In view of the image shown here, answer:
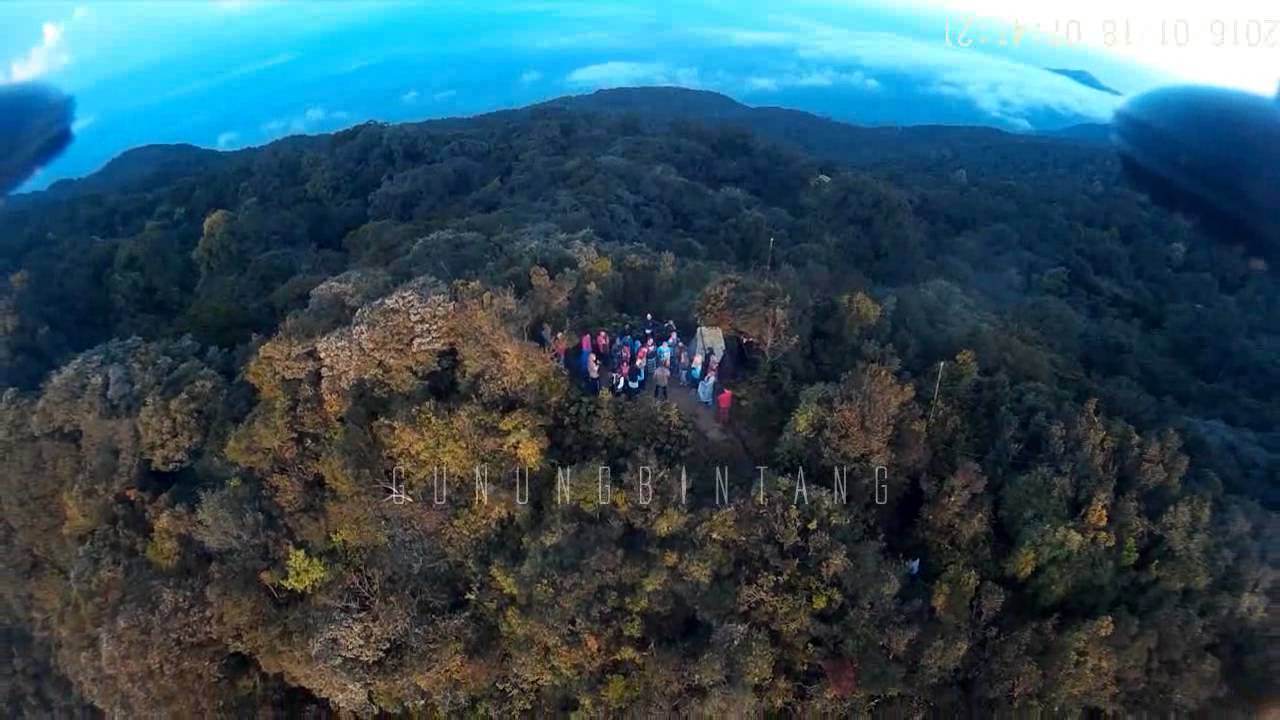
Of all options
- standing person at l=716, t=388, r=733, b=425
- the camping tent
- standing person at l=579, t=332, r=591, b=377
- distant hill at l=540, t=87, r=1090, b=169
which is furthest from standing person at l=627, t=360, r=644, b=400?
distant hill at l=540, t=87, r=1090, b=169

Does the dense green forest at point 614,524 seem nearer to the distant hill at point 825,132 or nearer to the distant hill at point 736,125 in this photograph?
the distant hill at point 736,125

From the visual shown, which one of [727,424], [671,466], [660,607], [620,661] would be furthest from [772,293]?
[620,661]

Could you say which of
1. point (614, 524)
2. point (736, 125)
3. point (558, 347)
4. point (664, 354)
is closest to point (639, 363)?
point (664, 354)

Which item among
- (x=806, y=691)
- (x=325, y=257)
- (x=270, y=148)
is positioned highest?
(x=270, y=148)

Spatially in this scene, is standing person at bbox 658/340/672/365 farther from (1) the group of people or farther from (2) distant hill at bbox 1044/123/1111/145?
(2) distant hill at bbox 1044/123/1111/145

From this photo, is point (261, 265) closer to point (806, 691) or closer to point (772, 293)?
point (772, 293)

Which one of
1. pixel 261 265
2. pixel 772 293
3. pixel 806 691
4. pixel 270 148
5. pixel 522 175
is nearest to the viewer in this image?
pixel 806 691

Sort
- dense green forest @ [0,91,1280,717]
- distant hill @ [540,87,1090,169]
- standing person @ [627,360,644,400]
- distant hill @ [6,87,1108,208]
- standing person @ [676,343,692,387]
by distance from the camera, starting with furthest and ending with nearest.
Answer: distant hill @ [540,87,1090,169]
distant hill @ [6,87,1108,208]
standing person @ [676,343,692,387]
standing person @ [627,360,644,400]
dense green forest @ [0,91,1280,717]
